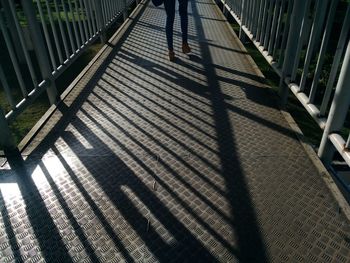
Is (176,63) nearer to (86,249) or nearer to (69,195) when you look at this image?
(69,195)

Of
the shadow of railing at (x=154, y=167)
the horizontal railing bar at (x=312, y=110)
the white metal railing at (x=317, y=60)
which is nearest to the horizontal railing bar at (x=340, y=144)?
the white metal railing at (x=317, y=60)

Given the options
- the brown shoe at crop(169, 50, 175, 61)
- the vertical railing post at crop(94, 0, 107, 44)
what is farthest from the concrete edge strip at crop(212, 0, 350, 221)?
the vertical railing post at crop(94, 0, 107, 44)

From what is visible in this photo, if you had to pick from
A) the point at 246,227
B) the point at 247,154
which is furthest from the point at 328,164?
the point at 246,227

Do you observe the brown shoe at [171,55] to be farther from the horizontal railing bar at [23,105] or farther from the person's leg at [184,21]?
the horizontal railing bar at [23,105]

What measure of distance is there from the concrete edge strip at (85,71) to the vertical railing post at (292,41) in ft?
7.96

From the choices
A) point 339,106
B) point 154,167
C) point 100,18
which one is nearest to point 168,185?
point 154,167

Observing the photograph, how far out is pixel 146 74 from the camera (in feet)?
13.2

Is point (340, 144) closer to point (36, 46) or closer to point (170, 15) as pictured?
point (36, 46)

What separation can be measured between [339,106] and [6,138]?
255 cm

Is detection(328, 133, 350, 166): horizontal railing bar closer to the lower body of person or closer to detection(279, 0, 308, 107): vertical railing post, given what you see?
detection(279, 0, 308, 107): vertical railing post

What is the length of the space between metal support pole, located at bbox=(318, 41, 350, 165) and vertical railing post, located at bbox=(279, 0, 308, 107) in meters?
0.96

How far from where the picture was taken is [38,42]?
3.04m

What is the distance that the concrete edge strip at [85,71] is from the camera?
277 cm

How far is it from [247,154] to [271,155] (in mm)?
195
